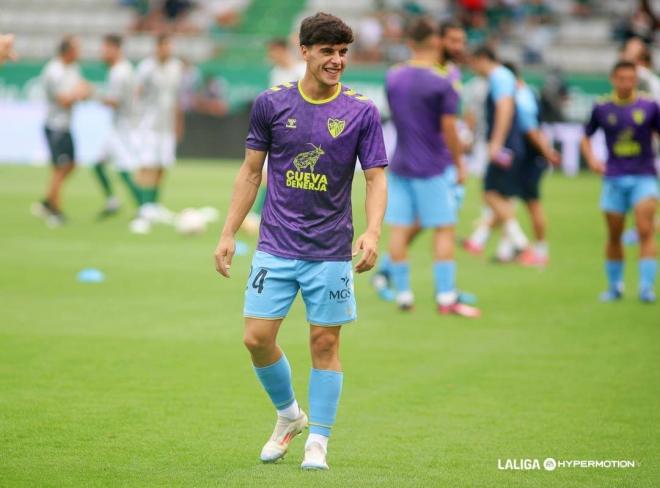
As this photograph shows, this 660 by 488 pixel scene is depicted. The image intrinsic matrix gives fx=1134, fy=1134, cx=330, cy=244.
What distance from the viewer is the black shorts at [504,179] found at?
47.2 ft

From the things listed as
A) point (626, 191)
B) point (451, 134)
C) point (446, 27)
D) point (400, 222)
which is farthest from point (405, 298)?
point (446, 27)

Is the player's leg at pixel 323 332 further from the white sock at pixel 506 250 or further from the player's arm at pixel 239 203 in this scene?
the white sock at pixel 506 250

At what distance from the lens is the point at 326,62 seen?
5836 mm

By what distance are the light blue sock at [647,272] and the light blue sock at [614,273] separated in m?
0.21

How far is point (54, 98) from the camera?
56.4 feet

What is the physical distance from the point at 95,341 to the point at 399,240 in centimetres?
320

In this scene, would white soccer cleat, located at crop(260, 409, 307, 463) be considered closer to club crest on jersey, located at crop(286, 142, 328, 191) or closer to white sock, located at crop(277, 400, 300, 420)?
white sock, located at crop(277, 400, 300, 420)

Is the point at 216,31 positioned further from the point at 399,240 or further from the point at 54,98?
the point at 399,240

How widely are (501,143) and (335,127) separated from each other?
799 cm

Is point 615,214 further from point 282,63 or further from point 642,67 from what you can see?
point 282,63

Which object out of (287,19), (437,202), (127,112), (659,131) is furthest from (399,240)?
(287,19)

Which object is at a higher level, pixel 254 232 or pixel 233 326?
pixel 233 326

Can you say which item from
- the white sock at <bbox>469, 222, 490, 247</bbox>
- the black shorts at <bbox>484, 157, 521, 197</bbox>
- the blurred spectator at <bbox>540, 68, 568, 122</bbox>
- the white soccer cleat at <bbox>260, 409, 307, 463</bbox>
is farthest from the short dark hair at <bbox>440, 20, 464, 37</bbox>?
the blurred spectator at <bbox>540, 68, 568, 122</bbox>

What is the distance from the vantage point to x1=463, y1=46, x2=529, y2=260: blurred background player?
44.3ft
